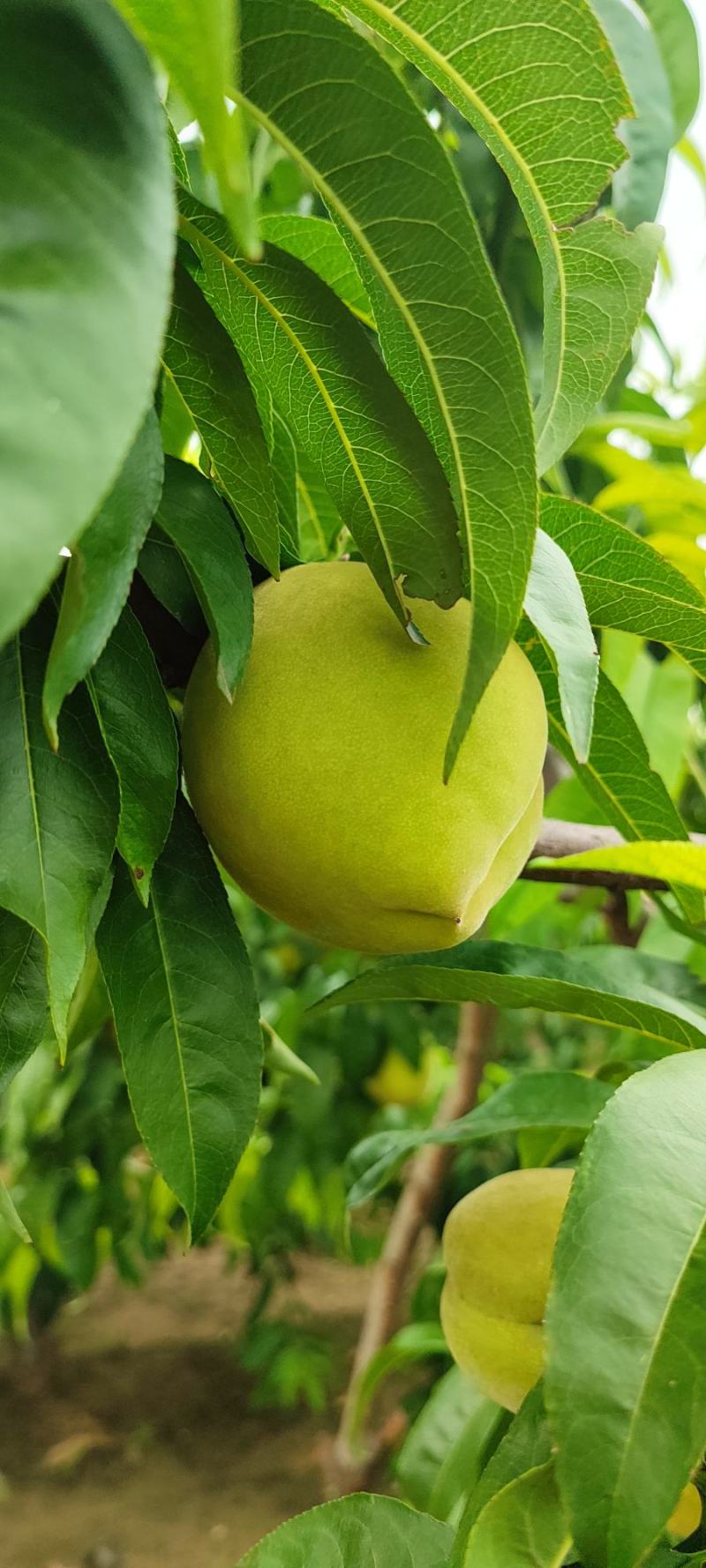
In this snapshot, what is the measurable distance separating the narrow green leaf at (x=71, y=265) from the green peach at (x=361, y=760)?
18cm

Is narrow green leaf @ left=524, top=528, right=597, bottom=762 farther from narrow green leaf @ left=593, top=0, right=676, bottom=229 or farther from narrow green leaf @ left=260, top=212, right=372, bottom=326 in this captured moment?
narrow green leaf @ left=593, top=0, right=676, bottom=229

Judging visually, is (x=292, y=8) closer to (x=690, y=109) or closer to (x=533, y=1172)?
(x=533, y=1172)

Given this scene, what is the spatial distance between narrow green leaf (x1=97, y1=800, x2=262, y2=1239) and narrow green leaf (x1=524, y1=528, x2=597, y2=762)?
0.57 ft

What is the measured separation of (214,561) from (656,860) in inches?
8.2

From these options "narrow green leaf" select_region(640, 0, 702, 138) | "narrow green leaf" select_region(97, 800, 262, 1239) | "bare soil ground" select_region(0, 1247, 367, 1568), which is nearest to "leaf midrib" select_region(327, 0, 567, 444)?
"narrow green leaf" select_region(97, 800, 262, 1239)

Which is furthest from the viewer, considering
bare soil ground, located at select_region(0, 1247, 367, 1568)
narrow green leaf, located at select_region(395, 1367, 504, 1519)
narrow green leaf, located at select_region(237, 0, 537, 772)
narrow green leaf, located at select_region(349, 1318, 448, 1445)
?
bare soil ground, located at select_region(0, 1247, 367, 1568)

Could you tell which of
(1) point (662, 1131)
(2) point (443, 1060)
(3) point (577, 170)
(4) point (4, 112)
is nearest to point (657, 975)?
(1) point (662, 1131)

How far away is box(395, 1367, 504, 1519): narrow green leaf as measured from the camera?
2.85ft

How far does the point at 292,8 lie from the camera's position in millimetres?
296

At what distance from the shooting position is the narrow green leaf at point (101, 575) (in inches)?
10.6

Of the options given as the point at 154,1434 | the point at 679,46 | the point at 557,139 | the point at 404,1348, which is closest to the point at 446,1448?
the point at 404,1348

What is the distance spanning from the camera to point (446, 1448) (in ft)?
2.95

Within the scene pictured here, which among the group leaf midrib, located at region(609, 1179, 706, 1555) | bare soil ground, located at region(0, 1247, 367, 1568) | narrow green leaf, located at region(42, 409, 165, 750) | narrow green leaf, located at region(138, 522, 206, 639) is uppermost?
narrow green leaf, located at region(42, 409, 165, 750)

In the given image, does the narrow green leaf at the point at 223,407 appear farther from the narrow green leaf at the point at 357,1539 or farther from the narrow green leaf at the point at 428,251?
the narrow green leaf at the point at 357,1539
